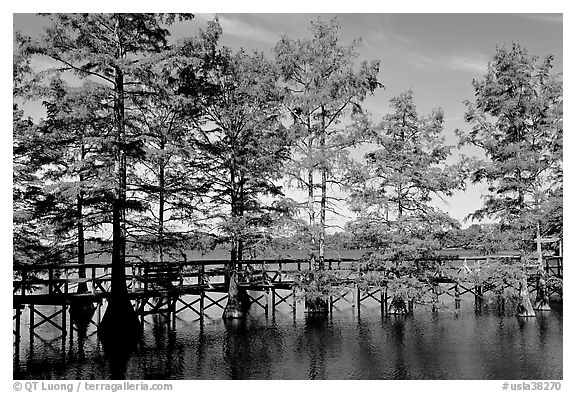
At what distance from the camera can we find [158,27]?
64.4ft

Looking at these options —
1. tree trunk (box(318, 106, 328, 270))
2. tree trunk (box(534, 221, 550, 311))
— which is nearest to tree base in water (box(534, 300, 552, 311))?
tree trunk (box(534, 221, 550, 311))

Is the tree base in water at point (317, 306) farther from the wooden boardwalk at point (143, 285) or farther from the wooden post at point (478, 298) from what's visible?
the wooden post at point (478, 298)

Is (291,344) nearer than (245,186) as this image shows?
Yes

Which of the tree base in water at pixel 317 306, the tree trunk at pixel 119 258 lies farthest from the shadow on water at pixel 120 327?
the tree base in water at pixel 317 306

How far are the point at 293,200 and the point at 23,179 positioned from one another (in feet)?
34.2

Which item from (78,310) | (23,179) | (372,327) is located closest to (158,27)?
(23,179)

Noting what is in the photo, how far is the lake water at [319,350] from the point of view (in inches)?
575

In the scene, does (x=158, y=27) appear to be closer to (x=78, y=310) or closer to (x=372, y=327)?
(x=78, y=310)

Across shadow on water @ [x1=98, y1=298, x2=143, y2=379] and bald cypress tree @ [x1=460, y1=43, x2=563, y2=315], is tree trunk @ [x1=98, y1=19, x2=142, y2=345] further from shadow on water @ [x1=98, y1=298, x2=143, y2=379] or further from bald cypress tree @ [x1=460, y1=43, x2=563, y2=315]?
bald cypress tree @ [x1=460, y1=43, x2=563, y2=315]

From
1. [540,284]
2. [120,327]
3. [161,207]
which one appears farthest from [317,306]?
[540,284]

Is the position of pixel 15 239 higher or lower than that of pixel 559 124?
lower

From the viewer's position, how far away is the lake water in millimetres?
14594
